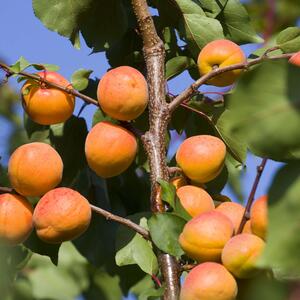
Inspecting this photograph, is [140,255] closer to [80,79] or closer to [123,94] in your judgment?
[123,94]

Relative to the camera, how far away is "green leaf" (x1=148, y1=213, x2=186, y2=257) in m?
1.17

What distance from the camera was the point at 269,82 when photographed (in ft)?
2.05

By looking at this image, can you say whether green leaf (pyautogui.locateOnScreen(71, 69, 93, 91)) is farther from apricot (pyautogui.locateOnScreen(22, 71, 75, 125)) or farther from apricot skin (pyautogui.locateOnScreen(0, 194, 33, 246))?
apricot skin (pyautogui.locateOnScreen(0, 194, 33, 246))

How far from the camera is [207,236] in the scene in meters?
1.09

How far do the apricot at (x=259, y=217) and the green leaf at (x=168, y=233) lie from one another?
0.16 m

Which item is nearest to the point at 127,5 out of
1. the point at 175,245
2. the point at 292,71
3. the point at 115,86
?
the point at 115,86

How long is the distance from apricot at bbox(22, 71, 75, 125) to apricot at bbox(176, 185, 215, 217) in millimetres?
306

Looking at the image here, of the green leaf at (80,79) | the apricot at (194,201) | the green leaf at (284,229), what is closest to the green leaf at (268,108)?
the green leaf at (284,229)

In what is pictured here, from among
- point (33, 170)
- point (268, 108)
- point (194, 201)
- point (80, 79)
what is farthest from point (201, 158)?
point (268, 108)

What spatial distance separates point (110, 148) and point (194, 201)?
0.60 ft

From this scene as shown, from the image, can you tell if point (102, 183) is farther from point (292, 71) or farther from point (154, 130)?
point (292, 71)

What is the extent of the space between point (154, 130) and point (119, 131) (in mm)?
65

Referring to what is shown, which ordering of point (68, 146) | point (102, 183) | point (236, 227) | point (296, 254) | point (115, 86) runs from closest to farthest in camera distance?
1. point (296, 254)
2. point (236, 227)
3. point (115, 86)
4. point (68, 146)
5. point (102, 183)

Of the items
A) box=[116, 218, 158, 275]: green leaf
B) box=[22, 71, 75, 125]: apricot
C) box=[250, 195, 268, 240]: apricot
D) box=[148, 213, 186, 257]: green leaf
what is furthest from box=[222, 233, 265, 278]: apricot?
box=[22, 71, 75, 125]: apricot
